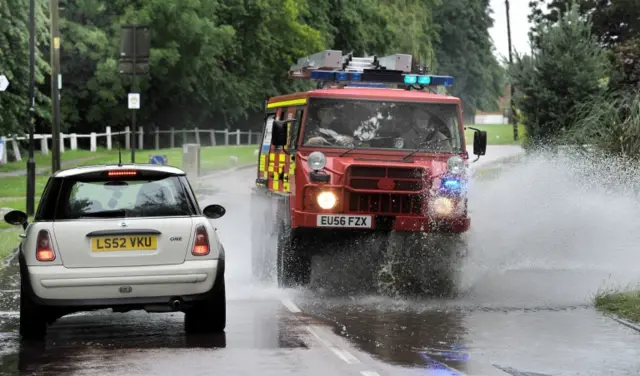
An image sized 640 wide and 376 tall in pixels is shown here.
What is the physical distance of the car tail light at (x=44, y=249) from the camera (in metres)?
10.6

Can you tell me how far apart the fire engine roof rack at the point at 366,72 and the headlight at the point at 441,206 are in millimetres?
2623

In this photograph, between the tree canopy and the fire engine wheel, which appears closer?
the fire engine wheel

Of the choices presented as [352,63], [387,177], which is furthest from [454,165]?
[352,63]

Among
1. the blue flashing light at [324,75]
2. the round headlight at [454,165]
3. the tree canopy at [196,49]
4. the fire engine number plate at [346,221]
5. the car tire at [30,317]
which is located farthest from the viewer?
the tree canopy at [196,49]

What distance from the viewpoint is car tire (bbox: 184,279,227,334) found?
11.0 m

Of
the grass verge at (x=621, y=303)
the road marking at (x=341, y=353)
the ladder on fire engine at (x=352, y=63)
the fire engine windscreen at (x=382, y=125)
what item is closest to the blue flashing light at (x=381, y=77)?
the ladder on fire engine at (x=352, y=63)

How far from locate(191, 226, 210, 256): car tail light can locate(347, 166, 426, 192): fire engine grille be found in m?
3.58

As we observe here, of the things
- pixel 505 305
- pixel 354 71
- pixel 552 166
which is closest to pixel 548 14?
pixel 552 166

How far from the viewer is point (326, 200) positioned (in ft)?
46.4

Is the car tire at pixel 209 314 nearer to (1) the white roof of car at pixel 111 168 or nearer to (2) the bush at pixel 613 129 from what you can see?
(1) the white roof of car at pixel 111 168

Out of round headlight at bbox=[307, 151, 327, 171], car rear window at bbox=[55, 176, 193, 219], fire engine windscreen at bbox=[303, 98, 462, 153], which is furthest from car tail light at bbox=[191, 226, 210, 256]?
fire engine windscreen at bbox=[303, 98, 462, 153]

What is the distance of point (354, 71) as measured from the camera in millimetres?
16844

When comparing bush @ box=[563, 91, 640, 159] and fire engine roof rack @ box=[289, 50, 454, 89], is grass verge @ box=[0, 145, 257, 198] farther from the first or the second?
fire engine roof rack @ box=[289, 50, 454, 89]

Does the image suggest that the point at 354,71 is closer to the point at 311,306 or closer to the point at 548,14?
the point at 311,306
